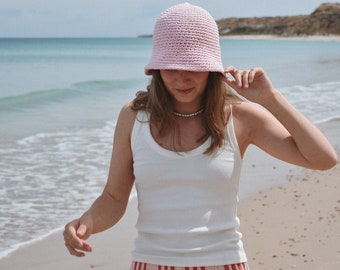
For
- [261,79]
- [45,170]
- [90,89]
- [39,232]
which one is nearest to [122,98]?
[90,89]

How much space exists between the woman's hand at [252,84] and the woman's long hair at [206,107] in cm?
3

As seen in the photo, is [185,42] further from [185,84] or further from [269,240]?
[269,240]

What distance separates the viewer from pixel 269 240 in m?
5.48

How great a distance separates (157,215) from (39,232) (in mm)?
3841

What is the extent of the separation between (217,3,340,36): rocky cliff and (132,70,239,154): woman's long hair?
294 ft

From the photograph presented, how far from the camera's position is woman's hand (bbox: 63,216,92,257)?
2219 mm

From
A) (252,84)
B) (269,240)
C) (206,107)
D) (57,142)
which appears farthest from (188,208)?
(57,142)

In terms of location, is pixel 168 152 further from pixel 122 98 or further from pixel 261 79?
pixel 122 98

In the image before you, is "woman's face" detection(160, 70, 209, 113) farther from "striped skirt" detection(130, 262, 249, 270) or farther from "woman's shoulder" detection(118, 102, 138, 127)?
"striped skirt" detection(130, 262, 249, 270)

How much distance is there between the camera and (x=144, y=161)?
2236 mm

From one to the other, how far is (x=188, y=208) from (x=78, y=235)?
1.27ft

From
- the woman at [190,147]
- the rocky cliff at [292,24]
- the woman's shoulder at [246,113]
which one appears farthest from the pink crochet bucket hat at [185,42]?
the rocky cliff at [292,24]

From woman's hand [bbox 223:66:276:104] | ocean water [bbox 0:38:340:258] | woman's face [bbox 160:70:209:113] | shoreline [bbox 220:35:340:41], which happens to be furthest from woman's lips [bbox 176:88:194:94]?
shoreline [bbox 220:35:340:41]

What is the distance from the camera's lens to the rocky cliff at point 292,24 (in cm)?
10650
